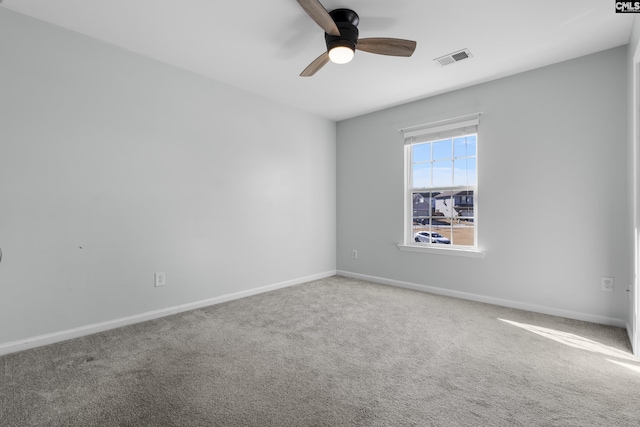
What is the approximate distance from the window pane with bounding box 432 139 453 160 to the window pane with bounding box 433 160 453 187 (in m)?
0.08

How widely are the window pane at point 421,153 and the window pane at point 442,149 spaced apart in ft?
0.26

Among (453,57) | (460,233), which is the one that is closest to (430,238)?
(460,233)

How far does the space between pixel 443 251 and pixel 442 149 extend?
129 centimetres

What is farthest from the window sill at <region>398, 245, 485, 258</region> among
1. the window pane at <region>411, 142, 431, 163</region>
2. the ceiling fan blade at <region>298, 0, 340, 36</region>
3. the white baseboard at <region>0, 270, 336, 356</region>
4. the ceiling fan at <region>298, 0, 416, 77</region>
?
the ceiling fan blade at <region>298, 0, 340, 36</region>

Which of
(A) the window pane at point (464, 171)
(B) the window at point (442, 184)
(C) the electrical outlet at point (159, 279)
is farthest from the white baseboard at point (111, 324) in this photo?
(A) the window pane at point (464, 171)

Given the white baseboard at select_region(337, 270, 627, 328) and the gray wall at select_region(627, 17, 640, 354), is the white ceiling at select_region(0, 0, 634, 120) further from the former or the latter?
the white baseboard at select_region(337, 270, 627, 328)

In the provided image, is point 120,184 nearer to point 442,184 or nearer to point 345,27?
point 345,27

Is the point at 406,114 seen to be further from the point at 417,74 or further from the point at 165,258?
the point at 165,258

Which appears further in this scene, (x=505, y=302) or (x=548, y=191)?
(x=505, y=302)

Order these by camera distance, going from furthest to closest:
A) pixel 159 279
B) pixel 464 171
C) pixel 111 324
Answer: pixel 464 171, pixel 159 279, pixel 111 324

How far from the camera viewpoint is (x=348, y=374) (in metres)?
1.92

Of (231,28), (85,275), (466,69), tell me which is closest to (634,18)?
(466,69)

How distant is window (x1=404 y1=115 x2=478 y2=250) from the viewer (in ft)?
11.8

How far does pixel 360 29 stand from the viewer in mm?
2459
